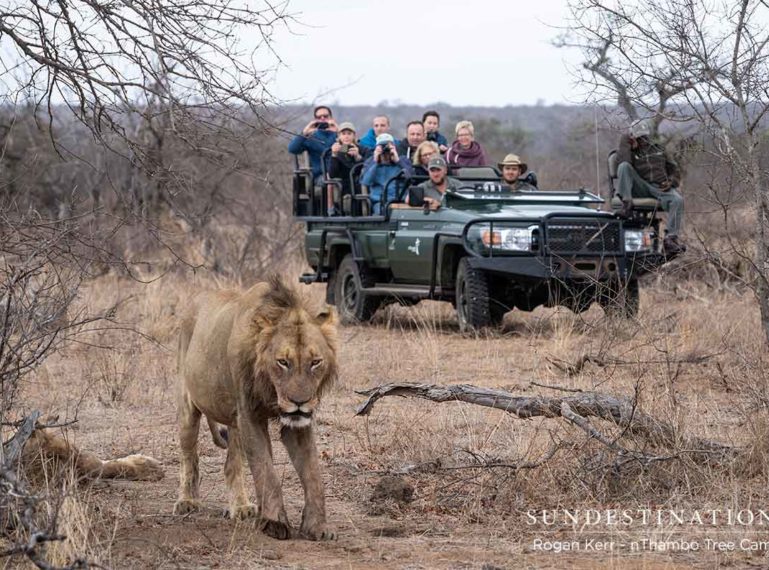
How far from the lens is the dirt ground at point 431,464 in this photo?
5.60 metres

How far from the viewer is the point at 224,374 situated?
20.9ft

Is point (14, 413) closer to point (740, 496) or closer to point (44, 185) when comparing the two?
point (740, 496)

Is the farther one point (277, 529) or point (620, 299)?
point (620, 299)

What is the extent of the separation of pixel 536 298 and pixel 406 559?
8374 mm

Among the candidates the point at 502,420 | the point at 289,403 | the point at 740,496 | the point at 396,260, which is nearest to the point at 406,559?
the point at 289,403

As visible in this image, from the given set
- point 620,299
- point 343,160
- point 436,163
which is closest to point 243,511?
point 620,299

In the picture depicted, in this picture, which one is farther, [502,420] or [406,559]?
[502,420]

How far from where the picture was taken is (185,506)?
669 centimetres

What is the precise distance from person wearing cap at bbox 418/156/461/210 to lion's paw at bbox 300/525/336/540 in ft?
27.5

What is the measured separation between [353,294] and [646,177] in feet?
12.4

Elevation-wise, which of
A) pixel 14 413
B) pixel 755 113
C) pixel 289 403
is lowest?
pixel 14 413

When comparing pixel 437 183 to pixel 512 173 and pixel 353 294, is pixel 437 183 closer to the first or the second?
pixel 512 173

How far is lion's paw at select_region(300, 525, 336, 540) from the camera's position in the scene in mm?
5887

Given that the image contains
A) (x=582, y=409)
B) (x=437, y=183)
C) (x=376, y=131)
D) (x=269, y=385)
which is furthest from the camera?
(x=376, y=131)
